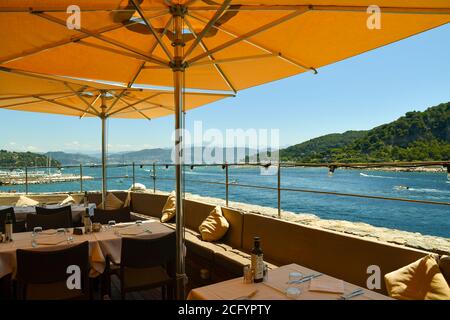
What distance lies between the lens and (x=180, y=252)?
2.45 metres

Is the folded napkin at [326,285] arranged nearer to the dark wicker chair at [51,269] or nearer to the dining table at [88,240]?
the dark wicker chair at [51,269]

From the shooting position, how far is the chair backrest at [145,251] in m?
2.35

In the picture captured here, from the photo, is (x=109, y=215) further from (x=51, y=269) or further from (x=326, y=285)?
(x=326, y=285)

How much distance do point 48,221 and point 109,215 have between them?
27.7 inches

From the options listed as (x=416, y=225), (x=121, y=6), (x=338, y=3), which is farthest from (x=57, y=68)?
(x=416, y=225)

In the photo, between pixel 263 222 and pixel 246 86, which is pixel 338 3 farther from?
pixel 263 222

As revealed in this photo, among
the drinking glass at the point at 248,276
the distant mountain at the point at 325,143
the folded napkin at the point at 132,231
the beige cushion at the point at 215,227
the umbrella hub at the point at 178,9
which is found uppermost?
the distant mountain at the point at 325,143

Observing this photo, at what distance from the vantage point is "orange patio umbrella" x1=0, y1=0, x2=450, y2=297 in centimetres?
195

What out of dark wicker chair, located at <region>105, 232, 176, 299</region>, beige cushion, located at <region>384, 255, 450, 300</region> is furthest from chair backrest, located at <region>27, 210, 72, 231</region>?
beige cushion, located at <region>384, 255, 450, 300</region>

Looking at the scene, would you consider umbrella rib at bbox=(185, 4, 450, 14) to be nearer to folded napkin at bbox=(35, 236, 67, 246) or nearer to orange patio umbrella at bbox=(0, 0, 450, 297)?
orange patio umbrella at bbox=(0, 0, 450, 297)

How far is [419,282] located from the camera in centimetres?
187

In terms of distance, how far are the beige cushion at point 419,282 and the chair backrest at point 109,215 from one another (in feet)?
10.6

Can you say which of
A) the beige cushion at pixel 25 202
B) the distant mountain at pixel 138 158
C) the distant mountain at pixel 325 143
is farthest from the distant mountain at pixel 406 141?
the beige cushion at pixel 25 202

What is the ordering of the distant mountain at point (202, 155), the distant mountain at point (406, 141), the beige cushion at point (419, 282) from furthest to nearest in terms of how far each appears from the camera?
the distant mountain at point (406, 141), the distant mountain at point (202, 155), the beige cushion at point (419, 282)
